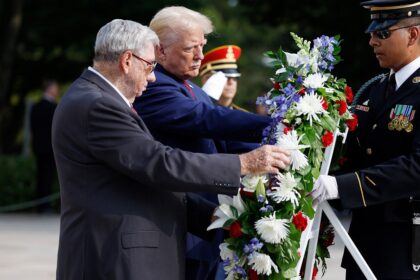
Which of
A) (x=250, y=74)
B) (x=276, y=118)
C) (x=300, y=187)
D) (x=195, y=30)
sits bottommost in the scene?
(x=250, y=74)

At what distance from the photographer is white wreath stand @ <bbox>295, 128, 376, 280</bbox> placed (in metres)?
4.24

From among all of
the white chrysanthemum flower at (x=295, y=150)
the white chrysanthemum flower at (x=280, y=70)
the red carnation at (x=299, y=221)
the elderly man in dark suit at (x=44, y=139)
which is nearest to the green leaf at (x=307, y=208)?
the red carnation at (x=299, y=221)

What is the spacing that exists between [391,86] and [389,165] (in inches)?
19.5

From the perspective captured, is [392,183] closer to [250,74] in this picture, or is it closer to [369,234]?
[369,234]

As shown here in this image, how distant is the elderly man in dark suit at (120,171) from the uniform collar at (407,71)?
0.81 m

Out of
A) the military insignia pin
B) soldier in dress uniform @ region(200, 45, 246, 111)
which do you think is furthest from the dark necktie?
soldier in dress uniform @ region(200, 45, 246, 111)

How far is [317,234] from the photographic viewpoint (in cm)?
441

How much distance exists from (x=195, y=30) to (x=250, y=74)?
40648 millimetres

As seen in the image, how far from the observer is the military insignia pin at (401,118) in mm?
4359

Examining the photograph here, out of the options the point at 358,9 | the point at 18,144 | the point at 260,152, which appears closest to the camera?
the point at 260,152

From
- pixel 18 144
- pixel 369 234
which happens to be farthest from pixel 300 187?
pixel 18 144

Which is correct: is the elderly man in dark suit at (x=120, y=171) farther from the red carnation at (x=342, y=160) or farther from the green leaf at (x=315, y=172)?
the red carnation at (x=342, y=160)

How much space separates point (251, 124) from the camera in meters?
4.53

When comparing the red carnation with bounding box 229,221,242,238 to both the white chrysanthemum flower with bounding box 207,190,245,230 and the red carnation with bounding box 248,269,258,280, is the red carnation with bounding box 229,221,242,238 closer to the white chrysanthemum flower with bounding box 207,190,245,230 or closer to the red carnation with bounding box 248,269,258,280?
the white chrysanthemum flower with bounding box 207,190,245,230
